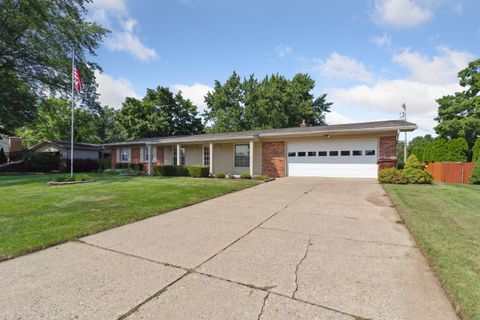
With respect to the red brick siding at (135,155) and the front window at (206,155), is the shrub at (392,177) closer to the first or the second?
Result: the front window at (206,155)

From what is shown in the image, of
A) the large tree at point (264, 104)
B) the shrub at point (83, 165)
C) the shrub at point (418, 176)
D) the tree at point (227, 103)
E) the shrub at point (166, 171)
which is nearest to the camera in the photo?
the shrub at point (418, 176)

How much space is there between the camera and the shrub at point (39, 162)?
20.9m

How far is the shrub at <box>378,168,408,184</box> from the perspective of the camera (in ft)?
35.4

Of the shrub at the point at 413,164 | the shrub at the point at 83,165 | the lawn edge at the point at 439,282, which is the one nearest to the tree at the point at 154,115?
the shrub at the point at 83,165

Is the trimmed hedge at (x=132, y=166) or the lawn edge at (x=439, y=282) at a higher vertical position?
the trimmed hedge at (x=132, y=166)

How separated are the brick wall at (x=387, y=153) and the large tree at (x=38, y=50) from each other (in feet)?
69.5

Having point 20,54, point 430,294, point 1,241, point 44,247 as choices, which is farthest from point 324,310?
point 20,54

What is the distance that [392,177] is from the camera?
10906 millimetres

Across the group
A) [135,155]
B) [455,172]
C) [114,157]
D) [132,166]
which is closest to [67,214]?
[132,166]

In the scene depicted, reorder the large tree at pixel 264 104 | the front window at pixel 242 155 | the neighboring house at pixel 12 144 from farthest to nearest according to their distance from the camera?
the neighboring house at pixel 12 144 < the large tree at pixel 264 104 < the front window at pixel 242 155

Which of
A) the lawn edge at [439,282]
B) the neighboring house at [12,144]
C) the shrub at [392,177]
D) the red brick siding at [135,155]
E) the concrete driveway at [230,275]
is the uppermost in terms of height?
the neighboring house at [12,144]

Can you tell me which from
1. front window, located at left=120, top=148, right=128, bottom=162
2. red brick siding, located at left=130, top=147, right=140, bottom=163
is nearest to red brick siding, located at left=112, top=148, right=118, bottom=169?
front window, located at left=120, top=148, right=128, bottom=162

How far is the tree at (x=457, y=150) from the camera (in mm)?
17048

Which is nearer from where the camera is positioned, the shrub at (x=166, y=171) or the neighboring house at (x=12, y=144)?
the shrub at (x=166, y=171)
